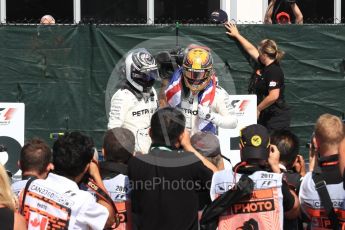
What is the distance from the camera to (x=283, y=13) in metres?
12.4

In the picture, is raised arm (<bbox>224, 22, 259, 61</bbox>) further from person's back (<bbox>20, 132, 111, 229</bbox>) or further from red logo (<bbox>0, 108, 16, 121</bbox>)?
person's back (<bbox>20, 132, 111, 229</bbox>)

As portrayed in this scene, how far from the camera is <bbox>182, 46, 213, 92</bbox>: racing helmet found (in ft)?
27.0

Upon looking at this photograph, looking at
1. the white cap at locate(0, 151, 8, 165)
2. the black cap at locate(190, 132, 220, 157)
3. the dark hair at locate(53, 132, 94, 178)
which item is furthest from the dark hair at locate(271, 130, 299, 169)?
the white cap at locate(0, 151, 8, 165)

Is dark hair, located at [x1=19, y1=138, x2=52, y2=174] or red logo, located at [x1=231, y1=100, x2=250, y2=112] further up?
dark hair, located at [x1=19, y1=138, x2=52, y2=174]

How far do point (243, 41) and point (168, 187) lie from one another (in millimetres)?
5281

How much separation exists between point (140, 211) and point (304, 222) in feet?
4.62

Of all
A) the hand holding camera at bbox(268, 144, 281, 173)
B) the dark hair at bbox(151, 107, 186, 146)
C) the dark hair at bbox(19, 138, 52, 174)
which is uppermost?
the dark hair at bbox(151, 107, 186, 146)

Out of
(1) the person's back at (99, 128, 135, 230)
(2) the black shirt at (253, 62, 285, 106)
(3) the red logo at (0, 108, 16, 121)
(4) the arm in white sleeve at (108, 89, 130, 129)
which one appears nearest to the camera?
(1) the person's back at (99, 128, 135, 230)

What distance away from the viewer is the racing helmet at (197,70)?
27.0 feet

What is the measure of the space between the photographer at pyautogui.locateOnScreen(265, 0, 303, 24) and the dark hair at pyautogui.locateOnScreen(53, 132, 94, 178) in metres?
6.85

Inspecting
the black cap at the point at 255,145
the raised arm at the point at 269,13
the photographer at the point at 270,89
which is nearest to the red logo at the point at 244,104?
the photographer at the point at 270,89

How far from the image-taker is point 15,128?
33.2 feet

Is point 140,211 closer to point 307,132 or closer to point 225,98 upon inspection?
point 225,98

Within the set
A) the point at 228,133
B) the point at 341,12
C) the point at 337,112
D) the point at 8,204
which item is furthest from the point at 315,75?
the point at 8,204
